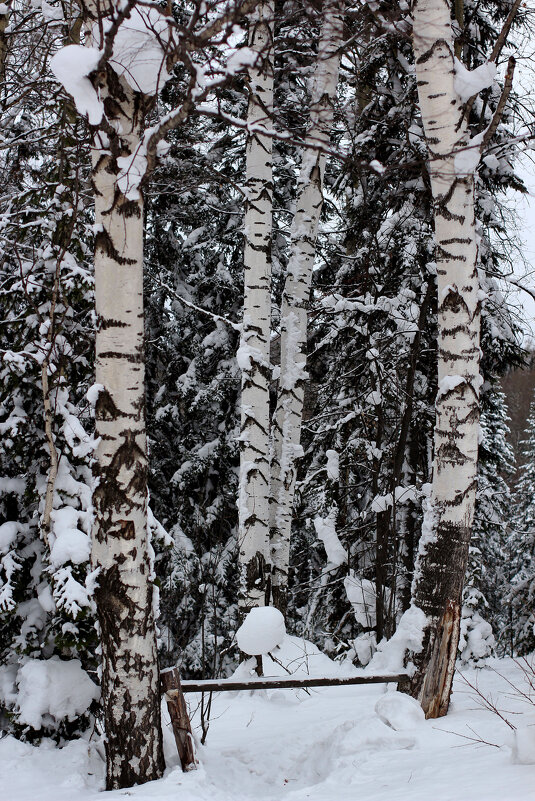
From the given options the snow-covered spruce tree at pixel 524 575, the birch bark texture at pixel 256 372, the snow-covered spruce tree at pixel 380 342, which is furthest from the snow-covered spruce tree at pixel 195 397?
the snow-covered spruce tree at pixel 524 575

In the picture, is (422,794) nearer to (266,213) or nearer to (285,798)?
(285,798)

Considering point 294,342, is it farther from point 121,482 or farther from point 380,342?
point 121,482

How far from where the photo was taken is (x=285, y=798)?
313 cm

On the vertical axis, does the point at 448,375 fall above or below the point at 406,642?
above

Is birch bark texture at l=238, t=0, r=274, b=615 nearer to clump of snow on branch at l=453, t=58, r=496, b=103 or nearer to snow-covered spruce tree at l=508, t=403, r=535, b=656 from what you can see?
clump of snow on branch at l=453, t=58, r=496, b=103

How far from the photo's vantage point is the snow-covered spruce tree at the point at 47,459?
4117 mm

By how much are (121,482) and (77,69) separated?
200 cm

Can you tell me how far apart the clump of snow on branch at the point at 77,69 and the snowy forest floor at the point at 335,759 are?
3.38 meters

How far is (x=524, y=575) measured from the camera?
648 inches

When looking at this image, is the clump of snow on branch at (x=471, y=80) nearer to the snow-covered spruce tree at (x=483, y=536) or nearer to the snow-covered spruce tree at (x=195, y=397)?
the snow-covered spruce tree at (x=483, y=536)

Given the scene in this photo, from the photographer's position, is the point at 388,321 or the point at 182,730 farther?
the point at 388,321

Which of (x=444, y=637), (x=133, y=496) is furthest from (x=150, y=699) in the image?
(x=444, y=637)

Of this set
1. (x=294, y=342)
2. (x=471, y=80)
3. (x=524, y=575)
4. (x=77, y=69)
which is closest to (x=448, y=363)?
(x=471, y=80)

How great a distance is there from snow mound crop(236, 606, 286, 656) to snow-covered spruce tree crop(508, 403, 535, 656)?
3.94 metres
